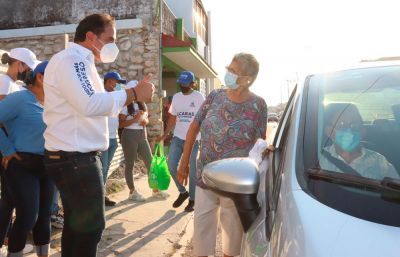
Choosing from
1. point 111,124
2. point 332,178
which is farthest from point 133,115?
point 332,178

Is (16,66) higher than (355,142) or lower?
higher

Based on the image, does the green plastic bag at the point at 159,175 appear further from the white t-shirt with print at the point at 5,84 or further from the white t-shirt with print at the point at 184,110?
the white t-shirt with print at the point at 5,84

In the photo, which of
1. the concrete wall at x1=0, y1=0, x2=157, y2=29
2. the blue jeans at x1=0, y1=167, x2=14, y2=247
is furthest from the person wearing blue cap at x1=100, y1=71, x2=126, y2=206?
the concrete wall at x1=0, y1=0, x2=157, y2=29

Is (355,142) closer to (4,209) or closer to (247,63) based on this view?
(247,63)

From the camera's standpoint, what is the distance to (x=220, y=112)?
10.3 feet

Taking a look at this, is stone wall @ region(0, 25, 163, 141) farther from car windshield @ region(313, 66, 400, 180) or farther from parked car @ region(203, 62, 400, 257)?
car windshield @ region(313, 66, 400, 180)

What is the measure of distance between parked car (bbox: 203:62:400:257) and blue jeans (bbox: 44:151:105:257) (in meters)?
0.91

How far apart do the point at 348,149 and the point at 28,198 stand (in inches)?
88.9

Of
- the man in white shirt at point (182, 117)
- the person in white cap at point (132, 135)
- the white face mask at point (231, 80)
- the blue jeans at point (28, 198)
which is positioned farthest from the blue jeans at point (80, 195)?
the person in white cap at point (132, 135)

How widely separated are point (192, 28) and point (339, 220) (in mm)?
16675

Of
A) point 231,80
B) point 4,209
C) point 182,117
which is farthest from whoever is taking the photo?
point 182,117

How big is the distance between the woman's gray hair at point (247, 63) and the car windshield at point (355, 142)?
1013 mm

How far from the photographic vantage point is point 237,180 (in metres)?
1.75

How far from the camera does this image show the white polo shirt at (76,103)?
92.7 inches
